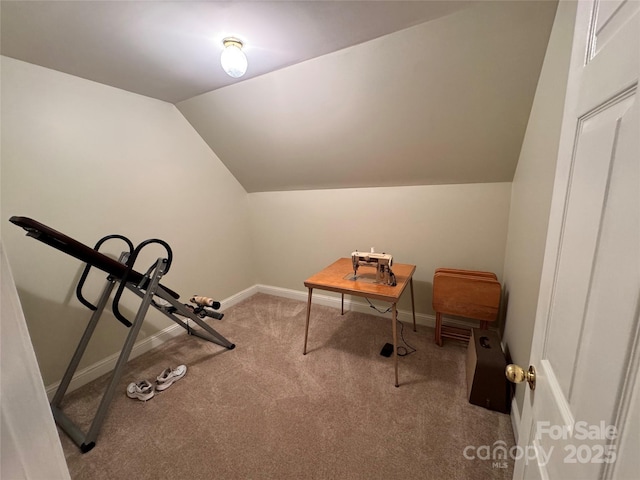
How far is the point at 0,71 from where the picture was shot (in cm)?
143

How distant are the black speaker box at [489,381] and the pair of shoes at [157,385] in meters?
2.03

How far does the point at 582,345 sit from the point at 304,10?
1584 millimetres

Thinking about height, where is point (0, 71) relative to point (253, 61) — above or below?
below

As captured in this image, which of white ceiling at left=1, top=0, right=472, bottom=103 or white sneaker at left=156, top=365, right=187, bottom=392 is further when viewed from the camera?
white sneaker at left=156, top=365, right=187, bottom=392

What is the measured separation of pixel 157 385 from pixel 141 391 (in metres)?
0.10

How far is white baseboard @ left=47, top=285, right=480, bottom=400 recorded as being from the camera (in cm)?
186

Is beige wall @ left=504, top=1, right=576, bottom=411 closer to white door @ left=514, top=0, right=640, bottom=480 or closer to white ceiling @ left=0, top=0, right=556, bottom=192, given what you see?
white ceiling @ left=0, top=0, right=556, bottom=192

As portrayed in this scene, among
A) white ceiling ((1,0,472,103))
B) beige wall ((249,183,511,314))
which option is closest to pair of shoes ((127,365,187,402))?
beige wall ((249,183,511,314))

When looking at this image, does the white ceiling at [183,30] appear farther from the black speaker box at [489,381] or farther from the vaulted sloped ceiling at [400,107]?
the black speaker box at [489,381]

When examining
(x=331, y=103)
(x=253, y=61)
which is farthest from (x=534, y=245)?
(x=253, y=61)

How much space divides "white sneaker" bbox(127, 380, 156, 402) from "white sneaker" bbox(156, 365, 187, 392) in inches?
2.1

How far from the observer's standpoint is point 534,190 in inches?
53.2

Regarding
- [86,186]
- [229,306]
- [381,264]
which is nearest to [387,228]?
[381,264]

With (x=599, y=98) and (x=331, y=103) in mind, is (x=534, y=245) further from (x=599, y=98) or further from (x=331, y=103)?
(x=331, y=103)
